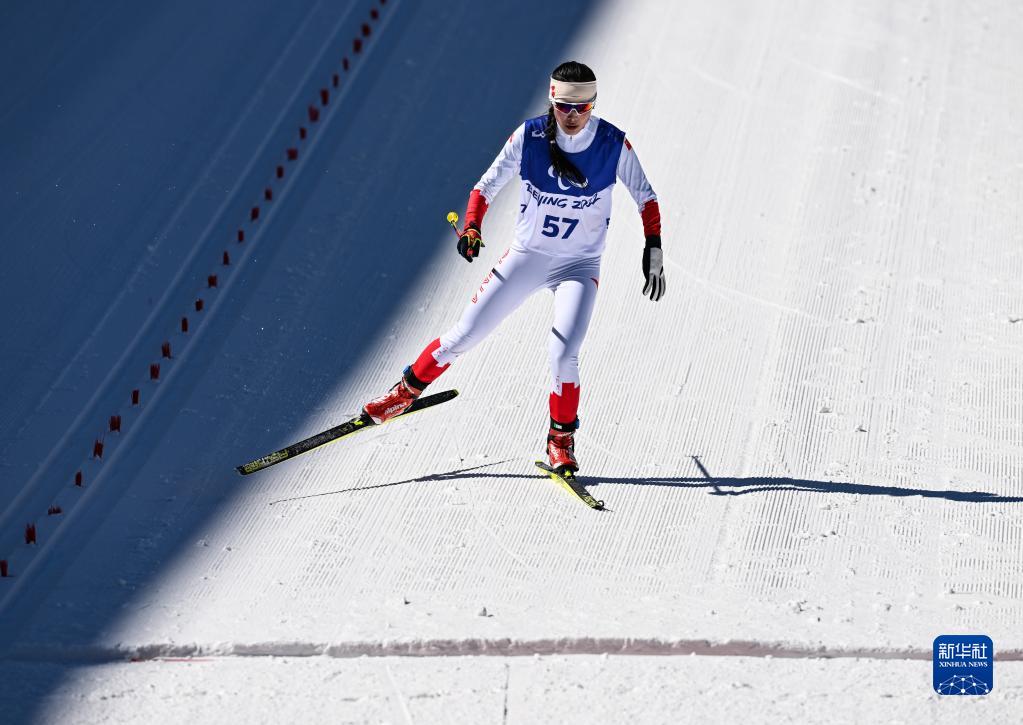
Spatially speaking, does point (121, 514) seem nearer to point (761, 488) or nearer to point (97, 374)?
point (97, 374)

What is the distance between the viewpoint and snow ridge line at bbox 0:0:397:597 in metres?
6.47

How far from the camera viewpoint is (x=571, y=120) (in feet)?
21.0

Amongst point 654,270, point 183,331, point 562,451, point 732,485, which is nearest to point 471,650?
point 562,451

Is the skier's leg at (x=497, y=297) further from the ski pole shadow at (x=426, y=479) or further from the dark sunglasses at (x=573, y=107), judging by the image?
the dark sunglasses at (x=573, y=107)

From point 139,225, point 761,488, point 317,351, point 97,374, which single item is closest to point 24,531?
point 97,374

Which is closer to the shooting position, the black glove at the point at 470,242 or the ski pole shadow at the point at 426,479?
the black glove at the point at 470,242

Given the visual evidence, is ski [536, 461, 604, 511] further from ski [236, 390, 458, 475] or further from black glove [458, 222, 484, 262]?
black glove [458, 222, 484, 262]

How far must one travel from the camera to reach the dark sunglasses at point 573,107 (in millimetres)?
6363

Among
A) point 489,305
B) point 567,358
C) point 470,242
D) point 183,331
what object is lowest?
point 183,331

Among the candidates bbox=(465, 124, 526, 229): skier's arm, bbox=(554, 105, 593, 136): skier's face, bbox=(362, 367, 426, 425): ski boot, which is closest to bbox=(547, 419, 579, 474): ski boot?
bbox=(362, 367, 426, 425): ski boot

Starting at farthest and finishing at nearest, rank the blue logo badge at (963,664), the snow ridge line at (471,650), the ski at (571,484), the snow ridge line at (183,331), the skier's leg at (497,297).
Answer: the skier's leg at (497,297) → the ski at (571,484) → the snow ridge line at (183,331) → the snow ridge line at (471,650) → the blue logo badge at (963,664)

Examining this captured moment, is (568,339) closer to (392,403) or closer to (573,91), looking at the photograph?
(392,403)

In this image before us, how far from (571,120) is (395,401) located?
1588 mm

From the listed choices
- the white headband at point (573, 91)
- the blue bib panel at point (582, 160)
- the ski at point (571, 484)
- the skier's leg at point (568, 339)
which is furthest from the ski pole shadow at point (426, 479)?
the white headband at point (573, 91)
